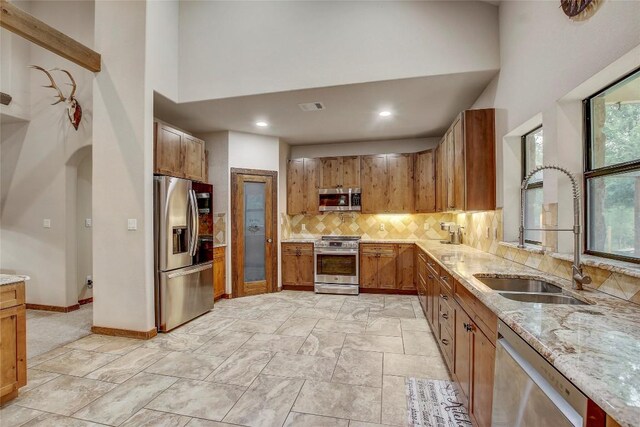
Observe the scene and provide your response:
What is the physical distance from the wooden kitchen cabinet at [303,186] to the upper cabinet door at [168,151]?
218 cm

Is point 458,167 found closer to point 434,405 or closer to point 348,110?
point 348,110

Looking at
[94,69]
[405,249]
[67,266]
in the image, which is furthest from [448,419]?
[67,266]

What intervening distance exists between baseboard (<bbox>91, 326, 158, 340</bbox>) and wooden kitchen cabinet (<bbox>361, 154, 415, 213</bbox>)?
12.0 ft

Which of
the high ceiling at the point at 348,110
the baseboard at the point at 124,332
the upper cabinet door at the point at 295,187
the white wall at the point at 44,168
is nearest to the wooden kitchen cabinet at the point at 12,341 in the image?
the baseboard at the point at 124,332

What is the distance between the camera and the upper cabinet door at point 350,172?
5.36 metres

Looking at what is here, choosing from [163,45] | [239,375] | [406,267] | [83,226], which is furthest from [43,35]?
[406,267]

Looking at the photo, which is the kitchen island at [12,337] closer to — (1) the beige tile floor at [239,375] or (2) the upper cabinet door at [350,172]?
(1) the beige tile floor at [239,375]

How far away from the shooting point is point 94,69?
10.6 ft

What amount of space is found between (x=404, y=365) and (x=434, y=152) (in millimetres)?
3493

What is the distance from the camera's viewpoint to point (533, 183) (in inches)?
105

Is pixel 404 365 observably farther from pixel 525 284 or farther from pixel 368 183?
pixel 368 183

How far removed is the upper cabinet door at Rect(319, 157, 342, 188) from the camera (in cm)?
542

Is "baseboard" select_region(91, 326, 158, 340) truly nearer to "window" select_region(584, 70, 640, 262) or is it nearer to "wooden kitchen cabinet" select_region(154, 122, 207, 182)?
"wooden kitchen cabinet" select_region(154, 122, 207, 182)

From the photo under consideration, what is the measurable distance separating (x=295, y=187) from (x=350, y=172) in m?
1.08
